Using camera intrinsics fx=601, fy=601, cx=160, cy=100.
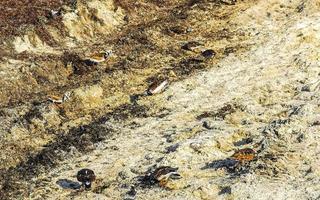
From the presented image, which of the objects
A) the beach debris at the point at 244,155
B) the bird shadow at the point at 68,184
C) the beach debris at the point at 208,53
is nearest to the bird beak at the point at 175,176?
the beach debris at the point at 244,155

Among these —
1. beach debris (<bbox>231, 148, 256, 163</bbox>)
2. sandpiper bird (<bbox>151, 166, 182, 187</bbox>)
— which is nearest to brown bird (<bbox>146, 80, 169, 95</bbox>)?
sandpiper bird (<bbox>151, 166, 182, 187</bbox>)

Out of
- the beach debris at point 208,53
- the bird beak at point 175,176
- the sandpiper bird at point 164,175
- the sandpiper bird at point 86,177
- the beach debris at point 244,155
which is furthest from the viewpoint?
the beach debris at point 208,53

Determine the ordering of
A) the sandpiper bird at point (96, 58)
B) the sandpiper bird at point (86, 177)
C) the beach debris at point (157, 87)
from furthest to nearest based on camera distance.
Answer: the sandpiper bird at point (96, 58) < the beach debris at point (157, 87) < the sandpiper bird at point (86, 177)

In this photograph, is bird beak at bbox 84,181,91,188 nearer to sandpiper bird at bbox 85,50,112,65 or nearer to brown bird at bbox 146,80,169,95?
brown bird at bbox 146,80,169,95

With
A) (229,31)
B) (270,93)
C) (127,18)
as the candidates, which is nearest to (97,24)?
(127,18)

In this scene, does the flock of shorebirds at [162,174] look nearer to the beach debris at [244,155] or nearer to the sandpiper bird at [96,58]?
the beach debris at [244,155]

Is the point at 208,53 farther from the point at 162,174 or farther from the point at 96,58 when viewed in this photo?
the point at 162,174
